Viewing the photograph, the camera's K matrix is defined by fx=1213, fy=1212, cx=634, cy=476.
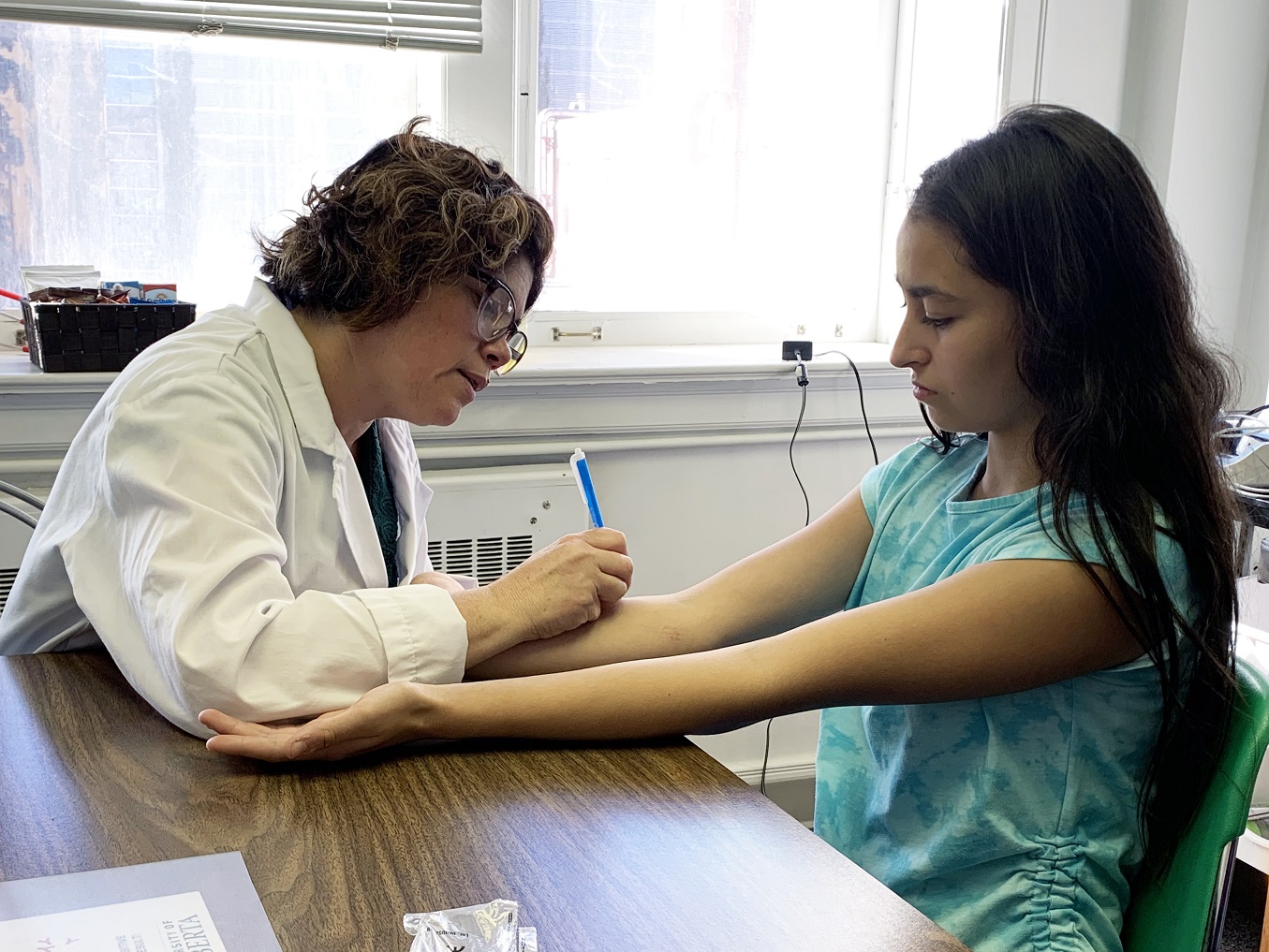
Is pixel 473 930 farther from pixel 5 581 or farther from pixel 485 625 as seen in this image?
pixel 5 581

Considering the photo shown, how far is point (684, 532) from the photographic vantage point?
7.64 ft

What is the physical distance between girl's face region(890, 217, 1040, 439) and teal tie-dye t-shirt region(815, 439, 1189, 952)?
9 centimetres

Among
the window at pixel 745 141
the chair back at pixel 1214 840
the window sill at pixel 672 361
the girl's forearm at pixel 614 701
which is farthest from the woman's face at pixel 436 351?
the window at pixel 745 141

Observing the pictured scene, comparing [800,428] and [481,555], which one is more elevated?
[800,428]

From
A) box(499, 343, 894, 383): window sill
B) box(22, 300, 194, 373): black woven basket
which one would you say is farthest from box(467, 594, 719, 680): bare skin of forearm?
box(22, 300, 194, 373): black woven basket

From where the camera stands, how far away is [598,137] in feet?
7.71

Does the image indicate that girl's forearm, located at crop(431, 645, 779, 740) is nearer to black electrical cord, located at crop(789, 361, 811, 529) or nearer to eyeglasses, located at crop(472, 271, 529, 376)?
eyeglasses, located at crop(472, 271, 529, 376)

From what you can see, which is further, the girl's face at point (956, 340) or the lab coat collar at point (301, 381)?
the lab coat collar at point (301, 381)

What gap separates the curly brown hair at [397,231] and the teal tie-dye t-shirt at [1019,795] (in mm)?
576

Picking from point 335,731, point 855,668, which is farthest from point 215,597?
point 855,668

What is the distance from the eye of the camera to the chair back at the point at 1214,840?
3.08 feet

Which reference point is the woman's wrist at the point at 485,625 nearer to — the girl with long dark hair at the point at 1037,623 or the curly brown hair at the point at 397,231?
the girl with long dark hair at the point at 1037,623

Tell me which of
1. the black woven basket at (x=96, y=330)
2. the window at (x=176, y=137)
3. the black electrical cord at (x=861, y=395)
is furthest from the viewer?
the black electrical cord at (x=861, y=395)

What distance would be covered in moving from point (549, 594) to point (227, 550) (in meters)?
0.31
